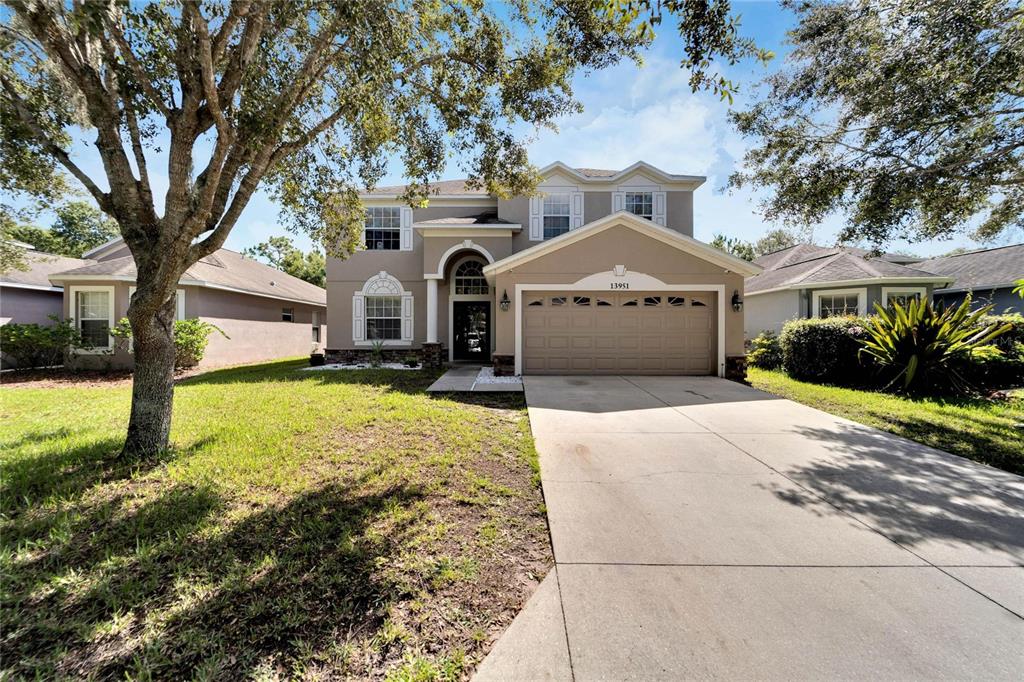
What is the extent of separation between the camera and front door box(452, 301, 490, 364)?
14086 mm

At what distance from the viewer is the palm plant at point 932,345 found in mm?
8773

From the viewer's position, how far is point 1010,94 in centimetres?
664

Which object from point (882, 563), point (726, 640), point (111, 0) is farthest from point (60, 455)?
point (882, 563)

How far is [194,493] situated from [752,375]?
13137mm

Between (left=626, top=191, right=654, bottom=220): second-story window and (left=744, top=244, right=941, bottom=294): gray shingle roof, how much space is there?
14.0ft

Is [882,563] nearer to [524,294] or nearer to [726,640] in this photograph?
[726,640]

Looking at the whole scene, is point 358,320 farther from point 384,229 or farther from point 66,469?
point 66,469

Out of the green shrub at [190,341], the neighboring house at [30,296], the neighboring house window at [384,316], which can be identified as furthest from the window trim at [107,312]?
the neighboring house window at [384,316]

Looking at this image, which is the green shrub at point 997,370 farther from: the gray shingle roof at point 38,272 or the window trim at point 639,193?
the gray shingle roof at point 38,272

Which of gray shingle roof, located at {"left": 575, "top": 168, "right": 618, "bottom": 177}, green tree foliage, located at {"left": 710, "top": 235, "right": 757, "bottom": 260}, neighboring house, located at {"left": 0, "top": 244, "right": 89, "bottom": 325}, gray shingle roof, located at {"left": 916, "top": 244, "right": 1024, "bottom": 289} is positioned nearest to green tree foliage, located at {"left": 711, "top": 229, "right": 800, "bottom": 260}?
green tree foliage, located at {"left": 710, "top": 235, "right": 757, "bottom": 260}

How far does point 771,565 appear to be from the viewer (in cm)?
281

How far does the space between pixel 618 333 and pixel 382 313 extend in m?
8.60

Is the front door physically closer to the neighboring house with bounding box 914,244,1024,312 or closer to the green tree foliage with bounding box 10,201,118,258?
the neighboring house with bounding box 914,244,1024,312

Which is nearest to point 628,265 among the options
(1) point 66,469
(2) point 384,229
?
(2) point 384,229
